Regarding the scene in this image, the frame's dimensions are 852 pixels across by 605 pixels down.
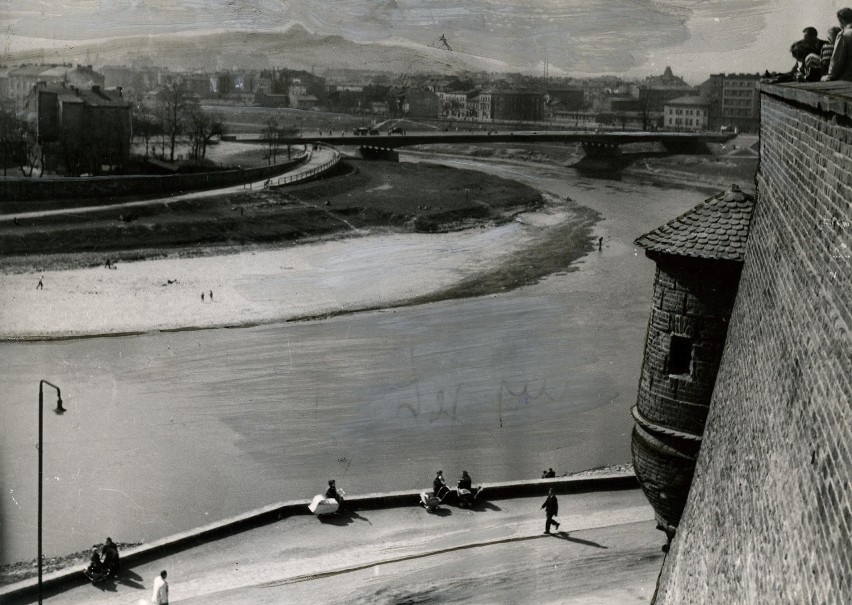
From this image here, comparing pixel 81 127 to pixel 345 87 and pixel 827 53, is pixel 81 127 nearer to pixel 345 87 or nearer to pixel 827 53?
pixel 345 87

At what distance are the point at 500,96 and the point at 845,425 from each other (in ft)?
60.1

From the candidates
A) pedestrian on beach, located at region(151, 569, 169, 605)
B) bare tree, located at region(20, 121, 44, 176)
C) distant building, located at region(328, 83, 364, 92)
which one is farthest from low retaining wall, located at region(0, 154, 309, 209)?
pedestrian on beach, located at region(151, 569, 169, 605)

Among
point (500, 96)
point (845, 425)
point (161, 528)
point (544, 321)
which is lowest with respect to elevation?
point (161, 528)

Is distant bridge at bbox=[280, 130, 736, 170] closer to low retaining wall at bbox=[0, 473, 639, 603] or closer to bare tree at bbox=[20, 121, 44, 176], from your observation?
bare tree at bbox=[20, 121, 44, 176]

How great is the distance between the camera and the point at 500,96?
21.4 meters

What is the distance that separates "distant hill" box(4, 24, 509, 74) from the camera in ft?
57.1

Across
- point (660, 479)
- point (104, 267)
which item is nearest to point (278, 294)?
point (104, 267)

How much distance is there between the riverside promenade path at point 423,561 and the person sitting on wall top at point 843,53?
18.4ft

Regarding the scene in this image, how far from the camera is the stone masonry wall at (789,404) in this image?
384cm

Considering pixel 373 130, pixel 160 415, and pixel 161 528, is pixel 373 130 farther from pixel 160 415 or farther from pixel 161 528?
pixel 161 528

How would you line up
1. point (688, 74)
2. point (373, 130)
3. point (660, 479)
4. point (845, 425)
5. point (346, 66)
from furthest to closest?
point (373, 130) < point (346, 66) < point (688, 74) < point (660, 479) < point (845, 425)

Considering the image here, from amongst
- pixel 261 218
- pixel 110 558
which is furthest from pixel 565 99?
pixel 110 558

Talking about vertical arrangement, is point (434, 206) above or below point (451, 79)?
below

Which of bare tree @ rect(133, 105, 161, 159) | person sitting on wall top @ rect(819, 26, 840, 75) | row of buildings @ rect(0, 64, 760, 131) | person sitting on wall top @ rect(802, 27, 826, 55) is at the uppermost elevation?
row of buildings @ rect(0, 64, 760, 131)
